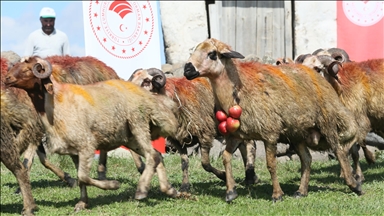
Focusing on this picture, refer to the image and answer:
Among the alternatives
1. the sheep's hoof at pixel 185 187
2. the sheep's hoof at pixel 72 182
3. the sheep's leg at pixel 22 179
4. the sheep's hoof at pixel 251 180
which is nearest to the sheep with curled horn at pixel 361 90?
the sheep's hoof at pixel 251 180

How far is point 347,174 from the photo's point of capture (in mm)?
10555

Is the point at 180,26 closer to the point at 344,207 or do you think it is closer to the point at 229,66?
the point at 229,66

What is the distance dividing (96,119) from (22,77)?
3.39 ft

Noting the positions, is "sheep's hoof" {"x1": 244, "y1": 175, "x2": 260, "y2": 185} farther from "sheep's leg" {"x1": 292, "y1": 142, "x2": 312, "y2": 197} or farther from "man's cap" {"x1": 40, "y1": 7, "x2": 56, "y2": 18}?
"man's cap" {"x1": 40, "y1": 7, "x2": 56, "y2": 18}

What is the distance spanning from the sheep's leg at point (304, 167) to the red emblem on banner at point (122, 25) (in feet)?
17.6

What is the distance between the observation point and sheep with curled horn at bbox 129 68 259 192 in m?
11.1

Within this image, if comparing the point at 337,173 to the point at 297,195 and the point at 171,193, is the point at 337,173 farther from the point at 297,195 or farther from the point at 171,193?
the point at 171,193

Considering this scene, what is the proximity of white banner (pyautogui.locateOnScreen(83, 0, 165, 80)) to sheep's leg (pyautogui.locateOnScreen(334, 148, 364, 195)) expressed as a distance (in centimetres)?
552

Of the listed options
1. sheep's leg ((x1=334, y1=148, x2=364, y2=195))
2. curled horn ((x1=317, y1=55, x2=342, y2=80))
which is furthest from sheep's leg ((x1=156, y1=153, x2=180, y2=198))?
curled horn ((x1=317, y1=55, x2=342, y2=80))

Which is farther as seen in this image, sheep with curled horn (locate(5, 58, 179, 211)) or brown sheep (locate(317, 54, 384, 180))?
brown sheep (locate(317, 54, 384, 180))

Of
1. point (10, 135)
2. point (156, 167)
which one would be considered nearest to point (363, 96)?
point (156, 167)

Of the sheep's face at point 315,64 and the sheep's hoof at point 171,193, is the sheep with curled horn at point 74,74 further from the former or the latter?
the sheep's face at point 315,64

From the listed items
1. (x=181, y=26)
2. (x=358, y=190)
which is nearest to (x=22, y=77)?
(x=358, y=190)

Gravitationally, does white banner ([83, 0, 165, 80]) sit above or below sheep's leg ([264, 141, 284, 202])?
above
